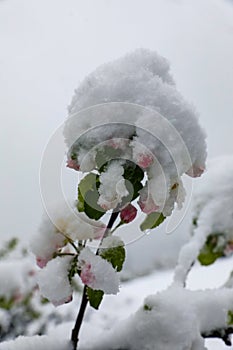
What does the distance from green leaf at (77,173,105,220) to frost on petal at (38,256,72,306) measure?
0.04m

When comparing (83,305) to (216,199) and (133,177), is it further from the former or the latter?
(216,199)

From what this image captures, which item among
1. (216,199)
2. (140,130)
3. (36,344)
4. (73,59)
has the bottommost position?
(36,344)

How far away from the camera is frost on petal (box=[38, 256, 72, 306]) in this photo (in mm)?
352

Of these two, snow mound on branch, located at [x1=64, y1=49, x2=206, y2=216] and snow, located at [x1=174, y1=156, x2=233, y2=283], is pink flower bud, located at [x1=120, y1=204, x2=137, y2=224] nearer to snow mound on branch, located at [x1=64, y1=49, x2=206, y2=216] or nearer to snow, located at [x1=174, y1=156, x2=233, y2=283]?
snow mound on branch, located at [x1=64, y1=49, x2=206, y2=216]

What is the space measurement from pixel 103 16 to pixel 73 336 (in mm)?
507

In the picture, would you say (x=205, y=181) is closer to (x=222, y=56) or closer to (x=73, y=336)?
(x=222, y=56)

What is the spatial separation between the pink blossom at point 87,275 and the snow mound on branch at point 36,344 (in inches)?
3.7

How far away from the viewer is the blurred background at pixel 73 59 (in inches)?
26.2

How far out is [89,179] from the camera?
13.4 inches

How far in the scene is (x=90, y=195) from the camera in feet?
1.13

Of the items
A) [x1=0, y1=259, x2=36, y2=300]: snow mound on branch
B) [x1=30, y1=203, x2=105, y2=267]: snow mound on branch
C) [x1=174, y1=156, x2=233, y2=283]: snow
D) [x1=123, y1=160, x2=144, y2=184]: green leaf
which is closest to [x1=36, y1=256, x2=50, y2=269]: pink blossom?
[x1=30, y1=203, x2=105, y2=267]: snow mound on branch

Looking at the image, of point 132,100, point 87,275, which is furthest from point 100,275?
point 132,100

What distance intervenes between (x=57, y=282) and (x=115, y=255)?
0.14 feet

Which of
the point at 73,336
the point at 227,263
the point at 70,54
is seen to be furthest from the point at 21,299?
the point at 73,336
